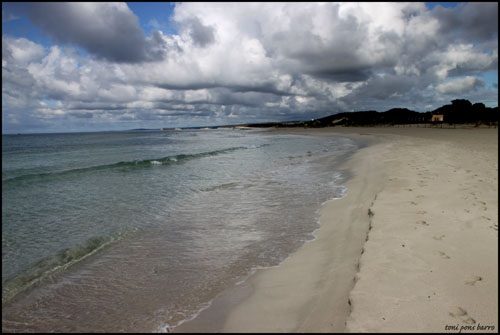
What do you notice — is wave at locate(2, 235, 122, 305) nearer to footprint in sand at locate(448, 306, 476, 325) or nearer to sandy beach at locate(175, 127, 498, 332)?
sandy beach at locate(175, 127, 498, 332)

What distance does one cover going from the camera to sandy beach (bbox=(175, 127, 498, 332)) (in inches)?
132

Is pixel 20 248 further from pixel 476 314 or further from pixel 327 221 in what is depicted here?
pixel 476 314

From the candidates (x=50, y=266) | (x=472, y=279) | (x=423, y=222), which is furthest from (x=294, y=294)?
(x=50, y=266)

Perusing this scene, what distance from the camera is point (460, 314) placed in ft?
10.8

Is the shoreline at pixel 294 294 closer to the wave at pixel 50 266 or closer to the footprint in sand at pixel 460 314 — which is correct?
the footprint in sand at pixel 460 314

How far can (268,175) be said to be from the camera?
16703 mm

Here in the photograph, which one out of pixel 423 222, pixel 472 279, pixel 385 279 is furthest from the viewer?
pixel 423 222

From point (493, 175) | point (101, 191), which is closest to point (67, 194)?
point (101, 191)

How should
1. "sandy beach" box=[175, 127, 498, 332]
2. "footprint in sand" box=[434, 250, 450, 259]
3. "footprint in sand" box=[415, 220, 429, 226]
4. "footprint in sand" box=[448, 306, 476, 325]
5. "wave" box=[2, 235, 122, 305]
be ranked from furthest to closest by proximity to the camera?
"footprint in sand" box=[415, 220, 429, 226]
"wave" box=[2, 235, 122, 305]
"footprint in sand" box=[434, 250, 450, 259]
"sandy beach" box=[175, 127, 498, 332]
"footprint in sand" box=[448, 306, 476, 325]

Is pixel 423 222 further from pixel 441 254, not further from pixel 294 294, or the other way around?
pixel 294 294

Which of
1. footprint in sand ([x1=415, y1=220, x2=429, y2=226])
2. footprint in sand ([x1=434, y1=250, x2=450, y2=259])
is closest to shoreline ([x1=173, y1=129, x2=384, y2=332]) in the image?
footprint in sand ([x1=415, y1=220, x2=429, y2=226])

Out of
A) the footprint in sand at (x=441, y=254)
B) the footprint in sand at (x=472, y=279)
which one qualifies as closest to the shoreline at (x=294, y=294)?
the footprint in sand at (x=441, y=254)

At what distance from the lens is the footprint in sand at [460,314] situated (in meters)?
3.21

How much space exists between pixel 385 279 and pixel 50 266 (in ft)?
21.4
